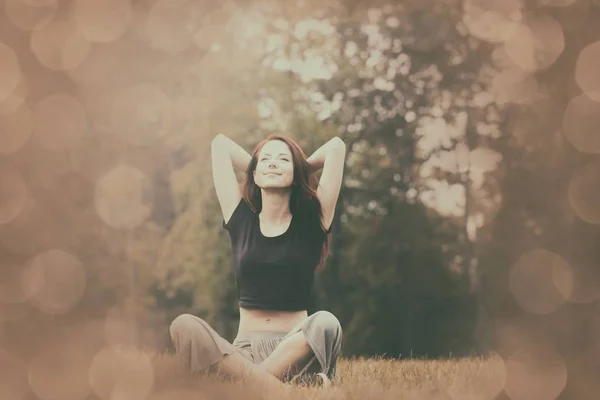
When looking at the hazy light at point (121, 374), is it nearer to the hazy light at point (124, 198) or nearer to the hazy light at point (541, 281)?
the hazy light at point (124, 198)

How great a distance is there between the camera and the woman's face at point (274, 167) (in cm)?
252

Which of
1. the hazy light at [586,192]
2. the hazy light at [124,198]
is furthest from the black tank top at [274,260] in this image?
the hazy light at [586,192]

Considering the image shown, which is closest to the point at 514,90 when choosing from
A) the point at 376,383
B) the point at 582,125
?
the point at 582,125

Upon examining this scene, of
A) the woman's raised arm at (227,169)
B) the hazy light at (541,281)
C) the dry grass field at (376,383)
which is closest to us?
the dry grass field at (376,383)

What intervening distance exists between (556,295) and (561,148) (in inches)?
21.9

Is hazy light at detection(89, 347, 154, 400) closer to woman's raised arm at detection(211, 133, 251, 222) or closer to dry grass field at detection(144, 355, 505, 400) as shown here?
dry grass field at detection(144, 355, 505, 400)

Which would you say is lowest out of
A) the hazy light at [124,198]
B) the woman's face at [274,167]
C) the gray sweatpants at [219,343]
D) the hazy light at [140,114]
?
the gray sweatpants at [219,343]

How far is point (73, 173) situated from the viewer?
9.07 ft

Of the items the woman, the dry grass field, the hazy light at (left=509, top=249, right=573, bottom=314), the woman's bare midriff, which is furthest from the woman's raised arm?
the hazy light at (left=509, top=249, right=573, bottom=314)

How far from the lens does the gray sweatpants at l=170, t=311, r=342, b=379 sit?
2350 mm

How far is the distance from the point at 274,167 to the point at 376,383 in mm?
816

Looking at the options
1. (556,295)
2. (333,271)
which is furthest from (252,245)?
(556,295)

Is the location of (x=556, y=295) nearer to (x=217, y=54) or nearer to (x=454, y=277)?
(x=454, y=277)

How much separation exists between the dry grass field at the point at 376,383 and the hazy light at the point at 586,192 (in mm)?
646
